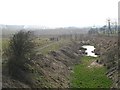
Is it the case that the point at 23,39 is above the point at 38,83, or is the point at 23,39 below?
above

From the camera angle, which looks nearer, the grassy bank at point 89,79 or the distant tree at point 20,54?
the distant tree at point 20,54

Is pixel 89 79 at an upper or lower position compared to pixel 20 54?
lower

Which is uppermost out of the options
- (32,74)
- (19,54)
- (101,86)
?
(19,54)

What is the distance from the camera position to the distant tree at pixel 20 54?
32375 millimetres

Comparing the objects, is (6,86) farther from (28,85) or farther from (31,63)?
(31,63)

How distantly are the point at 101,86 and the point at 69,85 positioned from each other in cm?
468

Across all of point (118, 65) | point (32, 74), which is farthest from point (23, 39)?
point (118, 65)

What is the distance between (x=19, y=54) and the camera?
3450cm

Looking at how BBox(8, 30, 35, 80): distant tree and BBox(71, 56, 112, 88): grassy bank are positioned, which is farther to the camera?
BBox(71, 56, 112, 88): grassy bank

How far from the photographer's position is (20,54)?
113 feet

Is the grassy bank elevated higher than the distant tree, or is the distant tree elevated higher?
the distant tree

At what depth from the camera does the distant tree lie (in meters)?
32.4

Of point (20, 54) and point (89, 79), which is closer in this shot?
point (20, 54)

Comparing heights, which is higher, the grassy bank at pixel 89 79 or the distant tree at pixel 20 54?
the distant tree at pixel 20 54
